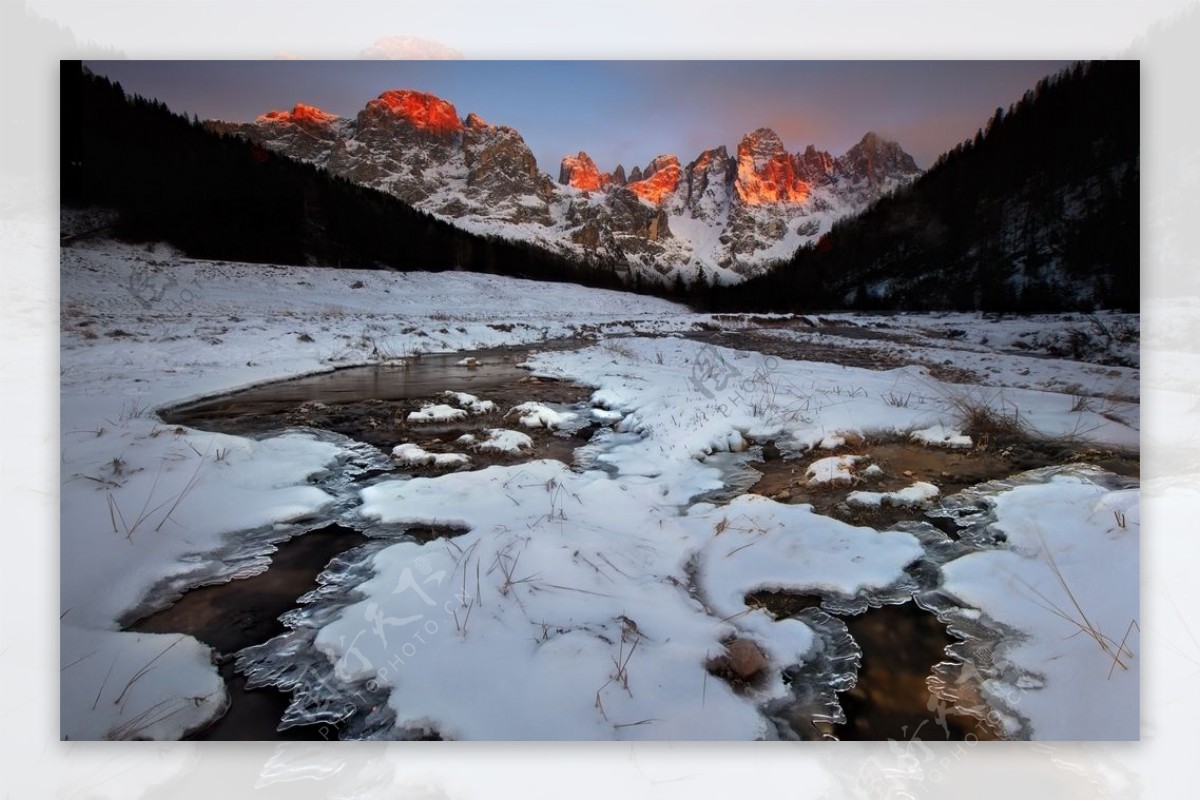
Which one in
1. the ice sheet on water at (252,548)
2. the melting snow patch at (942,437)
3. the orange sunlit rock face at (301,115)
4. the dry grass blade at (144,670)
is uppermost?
the orange sunlit rock face at (301,115)

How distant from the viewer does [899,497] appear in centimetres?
271

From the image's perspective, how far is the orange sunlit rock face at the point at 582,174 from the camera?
3.39 meters

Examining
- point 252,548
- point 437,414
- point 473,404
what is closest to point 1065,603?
point 473,404

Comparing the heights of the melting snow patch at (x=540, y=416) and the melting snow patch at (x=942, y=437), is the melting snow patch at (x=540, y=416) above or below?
above

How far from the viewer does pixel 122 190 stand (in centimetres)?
290

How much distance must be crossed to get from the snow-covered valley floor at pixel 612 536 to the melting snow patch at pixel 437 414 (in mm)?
20

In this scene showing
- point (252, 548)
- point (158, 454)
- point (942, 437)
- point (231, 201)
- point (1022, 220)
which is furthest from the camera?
point (231, 201)

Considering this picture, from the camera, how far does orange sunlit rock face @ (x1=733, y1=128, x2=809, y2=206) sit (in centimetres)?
312

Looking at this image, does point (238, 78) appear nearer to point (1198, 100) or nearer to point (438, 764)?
point (438, 764)

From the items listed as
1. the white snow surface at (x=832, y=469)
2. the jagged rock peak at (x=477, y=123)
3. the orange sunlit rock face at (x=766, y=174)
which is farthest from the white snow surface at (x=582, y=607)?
the jagged rock peak at (x=477, y=123)

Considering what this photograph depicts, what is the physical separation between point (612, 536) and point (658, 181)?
230 centimetres

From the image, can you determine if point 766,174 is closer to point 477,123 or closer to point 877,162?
point 877,162

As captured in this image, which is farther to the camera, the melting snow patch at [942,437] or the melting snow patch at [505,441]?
the melting snow patch at [505,441]

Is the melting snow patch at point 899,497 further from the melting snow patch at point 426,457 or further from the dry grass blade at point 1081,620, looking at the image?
the melting snow patch at point 426,457
